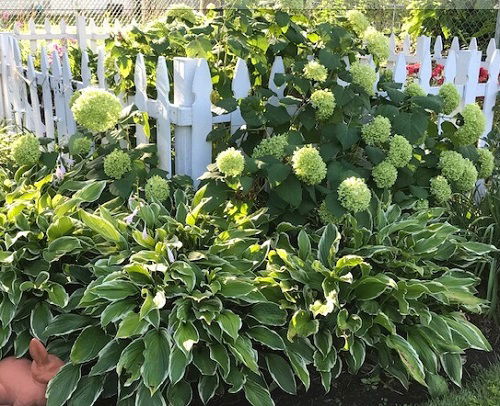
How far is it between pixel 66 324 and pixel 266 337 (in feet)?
2.54

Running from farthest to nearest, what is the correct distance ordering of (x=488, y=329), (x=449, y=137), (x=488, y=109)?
(x=488, y=109) → (x=449, y=137) → (x=488, y=329)

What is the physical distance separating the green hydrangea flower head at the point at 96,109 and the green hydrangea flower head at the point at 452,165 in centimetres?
167

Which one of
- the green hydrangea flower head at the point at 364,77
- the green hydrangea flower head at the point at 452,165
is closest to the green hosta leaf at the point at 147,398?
the green hydrangea flower head at the point at 364,77

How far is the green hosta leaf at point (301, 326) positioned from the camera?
222 centimetres

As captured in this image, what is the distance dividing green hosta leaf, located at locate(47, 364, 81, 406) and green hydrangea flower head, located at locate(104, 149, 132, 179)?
3.24 feet

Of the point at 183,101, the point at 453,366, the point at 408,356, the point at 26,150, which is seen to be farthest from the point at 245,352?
the point at 26,150

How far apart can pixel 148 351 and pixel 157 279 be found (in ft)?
1.12

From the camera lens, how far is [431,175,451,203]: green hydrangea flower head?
3018 mm

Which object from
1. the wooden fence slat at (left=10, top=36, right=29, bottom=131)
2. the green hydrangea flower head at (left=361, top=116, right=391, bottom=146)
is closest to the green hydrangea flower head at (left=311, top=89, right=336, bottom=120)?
the green hydrangea flower head at (left=361, top=116, right=391, bottom=146)

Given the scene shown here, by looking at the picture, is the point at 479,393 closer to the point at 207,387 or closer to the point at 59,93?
the point at 207,387

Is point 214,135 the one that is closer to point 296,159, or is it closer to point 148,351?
point 296,159

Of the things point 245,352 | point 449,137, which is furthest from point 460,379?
point 449,137

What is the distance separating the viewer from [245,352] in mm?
2139

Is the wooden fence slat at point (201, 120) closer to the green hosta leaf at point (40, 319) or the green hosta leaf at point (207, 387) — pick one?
the green hosta leaf at point (40, 319)
